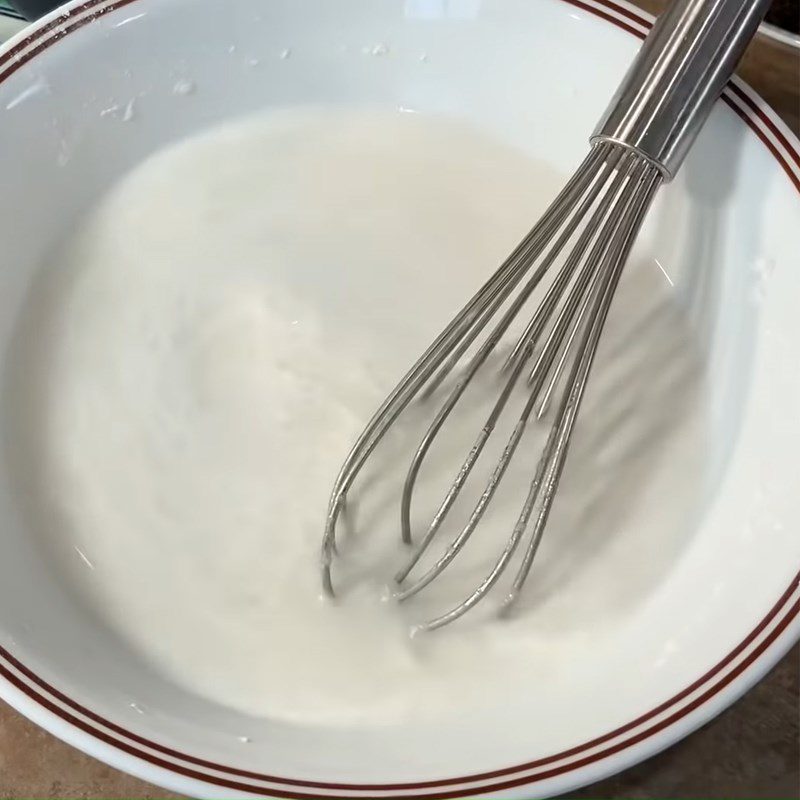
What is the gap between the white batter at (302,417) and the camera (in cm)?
50

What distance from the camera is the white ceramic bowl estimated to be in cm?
42

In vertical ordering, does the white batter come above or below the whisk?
below

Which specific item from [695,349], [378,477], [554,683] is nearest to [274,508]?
[378,477]

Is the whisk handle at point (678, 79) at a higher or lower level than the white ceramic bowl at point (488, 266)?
higher

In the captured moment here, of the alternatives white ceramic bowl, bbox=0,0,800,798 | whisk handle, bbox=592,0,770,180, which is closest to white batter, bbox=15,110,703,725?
white ceramic bowl, bbox=0,0,800,798

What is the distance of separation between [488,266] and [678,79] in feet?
0.59

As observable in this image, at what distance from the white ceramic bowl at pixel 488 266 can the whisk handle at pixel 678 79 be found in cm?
6

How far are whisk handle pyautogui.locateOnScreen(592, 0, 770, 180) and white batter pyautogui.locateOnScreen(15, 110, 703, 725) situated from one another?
0.14 m

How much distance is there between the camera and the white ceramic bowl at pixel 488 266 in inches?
16.4

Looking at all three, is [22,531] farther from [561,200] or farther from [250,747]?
[561,200]

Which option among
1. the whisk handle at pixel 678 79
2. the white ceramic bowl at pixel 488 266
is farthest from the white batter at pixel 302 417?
the whisk handle at pixel 678 79

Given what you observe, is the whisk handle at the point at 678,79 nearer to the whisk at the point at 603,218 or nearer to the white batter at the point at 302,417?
the whisk at the point at 603,218

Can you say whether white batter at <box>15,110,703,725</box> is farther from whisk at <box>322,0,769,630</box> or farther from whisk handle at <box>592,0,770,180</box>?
whisk handle at <box>592,0,770,180</box>

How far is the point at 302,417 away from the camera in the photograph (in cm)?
57
